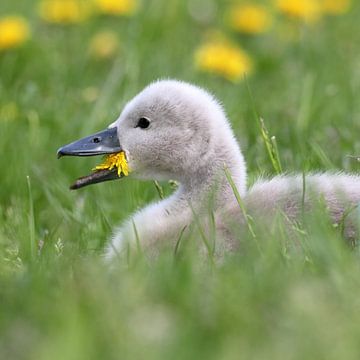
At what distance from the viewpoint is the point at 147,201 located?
4242mm

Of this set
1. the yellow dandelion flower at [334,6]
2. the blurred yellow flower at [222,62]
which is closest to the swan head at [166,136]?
the blurred yellow flower at [222,62]

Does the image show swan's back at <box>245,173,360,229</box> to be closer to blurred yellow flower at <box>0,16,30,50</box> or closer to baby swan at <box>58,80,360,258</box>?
baby swan at <box>58,80,360,258</box>

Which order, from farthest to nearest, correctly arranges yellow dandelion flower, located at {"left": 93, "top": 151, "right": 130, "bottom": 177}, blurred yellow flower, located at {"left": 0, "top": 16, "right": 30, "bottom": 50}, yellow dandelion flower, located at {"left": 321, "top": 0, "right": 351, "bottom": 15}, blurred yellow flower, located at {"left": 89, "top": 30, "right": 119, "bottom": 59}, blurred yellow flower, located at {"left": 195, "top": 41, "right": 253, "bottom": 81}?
yellow dandelion flower, located at {"left": 321, "top": 0, "right": 351, "bottom": 15}, blurred yellow flower, located at {"left": 89, "top": 30, "right": 119, "bottom": 59}, blurred yellow flower, located at {"left": 0, "top": 16, "right": 30, "bottom": 50}, blurred yellow flower, located at {"left": 195, "top": 41, "right": 253, "bottom": 81}, yellow dandelion flower, located at {"left": 93, "top": 151, "right": 130, "bottom": 177}

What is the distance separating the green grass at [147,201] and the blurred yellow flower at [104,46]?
51 millimetres

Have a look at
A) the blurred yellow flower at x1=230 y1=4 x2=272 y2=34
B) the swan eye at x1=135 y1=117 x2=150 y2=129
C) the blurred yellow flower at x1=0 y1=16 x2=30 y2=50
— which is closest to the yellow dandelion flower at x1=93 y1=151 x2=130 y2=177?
the swan eye at x1=135 y1=117 x2=150 y2=129

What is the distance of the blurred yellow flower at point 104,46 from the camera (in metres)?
6.03

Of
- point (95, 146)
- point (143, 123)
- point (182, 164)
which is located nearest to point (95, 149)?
point (95, 146)

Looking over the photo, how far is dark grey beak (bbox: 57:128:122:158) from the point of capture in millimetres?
3703

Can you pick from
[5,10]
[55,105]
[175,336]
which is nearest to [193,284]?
[175,336]

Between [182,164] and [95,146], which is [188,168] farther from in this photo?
[95,146]

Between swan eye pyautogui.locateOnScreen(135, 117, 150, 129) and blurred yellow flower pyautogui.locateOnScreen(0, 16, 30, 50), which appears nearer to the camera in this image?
swan eye pyautogui.locateOnScreen(135, 117, 150, 129)

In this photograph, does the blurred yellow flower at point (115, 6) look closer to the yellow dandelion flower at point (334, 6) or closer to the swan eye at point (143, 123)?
the yellow dandelion flower at point (334, 6)

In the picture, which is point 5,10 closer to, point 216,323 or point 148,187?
point 148,187

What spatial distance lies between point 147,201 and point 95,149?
22.7 inches
